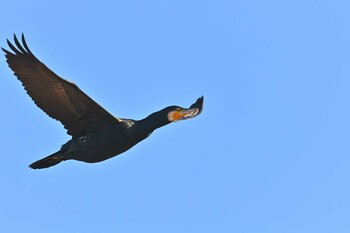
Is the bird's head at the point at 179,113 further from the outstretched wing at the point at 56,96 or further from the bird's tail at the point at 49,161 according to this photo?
the bird's tail at the point at 49,161

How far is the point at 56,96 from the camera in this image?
85.3ft

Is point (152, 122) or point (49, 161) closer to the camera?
point (152, 122)


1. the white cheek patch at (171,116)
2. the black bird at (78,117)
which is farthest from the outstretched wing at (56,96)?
the white cheek patch at (171,116)

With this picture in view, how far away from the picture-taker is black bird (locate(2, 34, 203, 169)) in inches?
1016

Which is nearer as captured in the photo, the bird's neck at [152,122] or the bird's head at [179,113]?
the bird's neck at [152,122]

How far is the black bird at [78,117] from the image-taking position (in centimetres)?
2580

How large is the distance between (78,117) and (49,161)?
966 mm

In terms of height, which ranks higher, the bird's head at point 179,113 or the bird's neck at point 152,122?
the bird's head at point 179,113

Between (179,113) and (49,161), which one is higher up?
(179,113)

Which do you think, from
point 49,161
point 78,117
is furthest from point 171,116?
point 49,161

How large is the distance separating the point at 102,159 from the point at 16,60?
2.37m

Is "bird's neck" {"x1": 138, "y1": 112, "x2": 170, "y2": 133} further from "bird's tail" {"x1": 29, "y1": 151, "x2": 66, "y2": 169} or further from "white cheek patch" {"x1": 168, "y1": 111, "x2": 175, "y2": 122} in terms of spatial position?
"bird's tail" {"x1": 29, "y1": 151, "x2": 66, "y2": 169}

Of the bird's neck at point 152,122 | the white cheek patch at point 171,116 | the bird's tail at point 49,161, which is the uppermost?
the white cheek patch at point 171,116

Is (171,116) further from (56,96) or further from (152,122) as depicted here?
(56,96)
